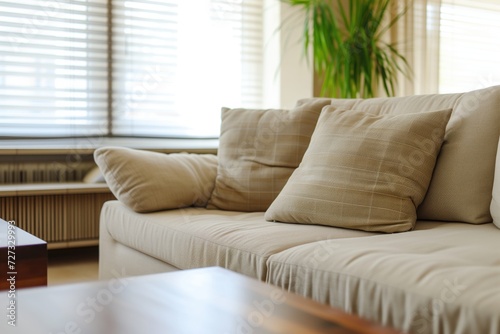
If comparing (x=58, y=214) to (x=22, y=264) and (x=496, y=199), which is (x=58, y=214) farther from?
(x=496, y=199)

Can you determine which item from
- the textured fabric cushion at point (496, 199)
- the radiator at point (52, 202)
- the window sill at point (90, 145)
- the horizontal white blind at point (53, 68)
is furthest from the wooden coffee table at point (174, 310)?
the horizontal white blind at point (53, 68)

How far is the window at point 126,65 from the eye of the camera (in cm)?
324

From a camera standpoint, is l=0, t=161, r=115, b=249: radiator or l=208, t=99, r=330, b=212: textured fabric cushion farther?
l=0, t=161, r=115, b=249: radiator

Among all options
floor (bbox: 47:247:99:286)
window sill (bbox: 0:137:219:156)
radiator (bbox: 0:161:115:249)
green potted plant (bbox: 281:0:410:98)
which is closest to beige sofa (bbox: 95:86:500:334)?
floor (bbox: 47:247:99:286)

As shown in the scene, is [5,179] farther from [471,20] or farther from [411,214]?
[471,20]

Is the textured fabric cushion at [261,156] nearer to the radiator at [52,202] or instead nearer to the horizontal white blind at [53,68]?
the radiator at [52,202]

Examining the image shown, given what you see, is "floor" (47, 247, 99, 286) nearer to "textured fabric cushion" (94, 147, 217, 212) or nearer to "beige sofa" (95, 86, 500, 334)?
"beige sofa" (95, 86, 500, 334)

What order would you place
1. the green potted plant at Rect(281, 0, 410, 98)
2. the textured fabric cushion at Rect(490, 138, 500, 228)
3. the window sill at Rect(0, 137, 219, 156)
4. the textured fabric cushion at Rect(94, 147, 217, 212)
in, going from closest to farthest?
1. the textured fabric cushion at Rect(490, 138, 500, 228)
2. the textured fabric cushion at Rect(94, 147, 217, 212)
3. the window sill at Rect(0, 137, 219, 156)
4. the green potted plant at Rect(281, 0, 410, 98)

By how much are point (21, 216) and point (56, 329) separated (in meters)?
2.25

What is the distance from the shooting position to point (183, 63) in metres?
3.75

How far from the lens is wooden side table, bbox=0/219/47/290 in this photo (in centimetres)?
147

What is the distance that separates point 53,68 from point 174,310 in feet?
8.62

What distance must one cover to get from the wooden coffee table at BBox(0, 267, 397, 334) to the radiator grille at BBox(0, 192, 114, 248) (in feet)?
6.54

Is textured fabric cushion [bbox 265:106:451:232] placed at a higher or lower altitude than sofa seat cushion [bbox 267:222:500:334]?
higher
